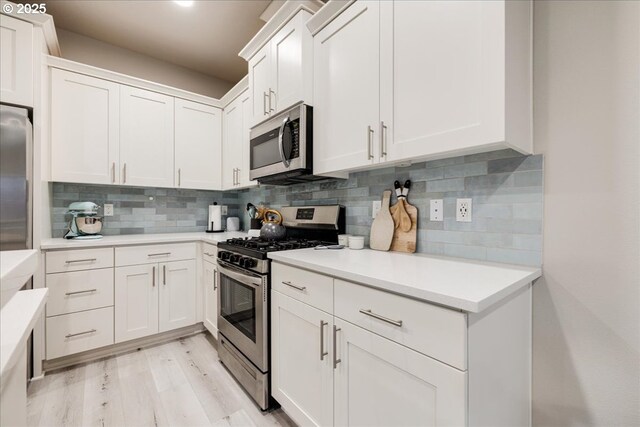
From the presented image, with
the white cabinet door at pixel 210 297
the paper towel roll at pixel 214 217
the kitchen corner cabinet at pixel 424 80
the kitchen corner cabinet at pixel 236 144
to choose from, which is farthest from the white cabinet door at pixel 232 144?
the kitchen corner cabinet at pixel 424 80

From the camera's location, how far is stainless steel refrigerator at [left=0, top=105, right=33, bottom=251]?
1784mm

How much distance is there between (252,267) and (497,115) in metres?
1.41

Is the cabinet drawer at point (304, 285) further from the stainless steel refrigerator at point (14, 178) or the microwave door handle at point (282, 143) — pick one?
the stainless steel refrigerator at point (14, 178)

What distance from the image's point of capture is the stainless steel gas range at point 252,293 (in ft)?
5.42

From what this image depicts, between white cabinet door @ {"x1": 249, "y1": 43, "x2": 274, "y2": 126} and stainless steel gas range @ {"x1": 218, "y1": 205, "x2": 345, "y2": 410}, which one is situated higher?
white cabinet door @ {"x1": 249, "y1": 43, "x2": 274, "y2": 126}

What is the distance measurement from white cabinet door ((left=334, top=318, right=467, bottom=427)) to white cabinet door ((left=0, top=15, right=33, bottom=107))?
2.53m

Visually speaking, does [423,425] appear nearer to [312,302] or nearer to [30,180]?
[312,302]

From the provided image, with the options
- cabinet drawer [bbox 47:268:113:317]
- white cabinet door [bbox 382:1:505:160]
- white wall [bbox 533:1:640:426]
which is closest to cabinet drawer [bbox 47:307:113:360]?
cabinet drawer [bbox 47:268:113:317]

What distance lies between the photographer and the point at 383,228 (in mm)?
1723

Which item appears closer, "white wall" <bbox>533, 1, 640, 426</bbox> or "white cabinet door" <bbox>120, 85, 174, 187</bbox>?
"white wall" <bbox>533, 1, 640, 426</bbox>

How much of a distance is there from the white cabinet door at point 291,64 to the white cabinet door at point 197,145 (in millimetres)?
1281

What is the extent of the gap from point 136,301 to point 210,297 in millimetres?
576

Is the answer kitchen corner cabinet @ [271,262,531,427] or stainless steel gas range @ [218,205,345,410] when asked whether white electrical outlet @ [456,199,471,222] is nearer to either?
kitchen corner cabinet @ [271,262,531,427]

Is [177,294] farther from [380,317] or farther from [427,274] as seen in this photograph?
[427,274]
